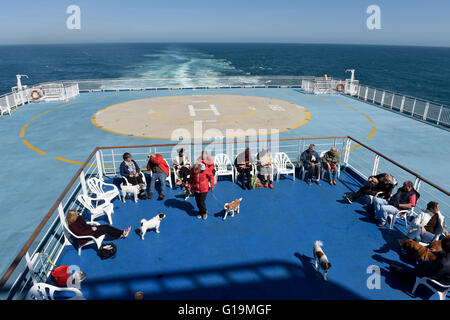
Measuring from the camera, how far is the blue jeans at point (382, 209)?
7728mm

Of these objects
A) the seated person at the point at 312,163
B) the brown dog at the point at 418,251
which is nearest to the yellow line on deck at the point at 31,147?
the seated person at the point at 312,163

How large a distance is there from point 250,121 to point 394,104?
42.6ft

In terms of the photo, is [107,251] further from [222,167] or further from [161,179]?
[222,167]

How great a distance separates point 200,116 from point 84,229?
15423mm

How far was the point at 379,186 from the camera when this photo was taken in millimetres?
8422

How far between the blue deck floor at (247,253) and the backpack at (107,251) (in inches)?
4.9

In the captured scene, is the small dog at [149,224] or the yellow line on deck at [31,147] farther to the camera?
the yellow line on deck at [31,147]

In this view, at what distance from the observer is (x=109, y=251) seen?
21.8 feet

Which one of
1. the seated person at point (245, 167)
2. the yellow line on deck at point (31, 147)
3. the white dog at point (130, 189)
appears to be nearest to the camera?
the white dog at point (130, 189)

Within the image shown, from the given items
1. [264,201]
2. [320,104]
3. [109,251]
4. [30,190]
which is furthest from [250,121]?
[109,251]

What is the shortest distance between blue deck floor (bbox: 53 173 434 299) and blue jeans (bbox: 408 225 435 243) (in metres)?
0.50

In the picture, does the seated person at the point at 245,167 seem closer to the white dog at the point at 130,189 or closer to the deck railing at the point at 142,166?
the deck railing at the point at 142,166

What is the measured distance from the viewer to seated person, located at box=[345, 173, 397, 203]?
8.23 metres
